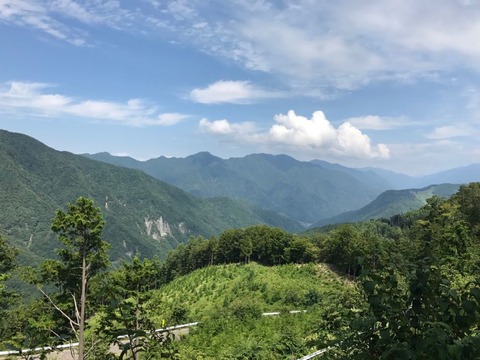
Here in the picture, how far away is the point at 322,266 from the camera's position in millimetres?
68375

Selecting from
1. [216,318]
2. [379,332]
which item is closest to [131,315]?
[379,332]

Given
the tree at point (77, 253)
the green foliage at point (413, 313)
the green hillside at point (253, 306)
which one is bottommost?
the green hillside at point (253, 306)

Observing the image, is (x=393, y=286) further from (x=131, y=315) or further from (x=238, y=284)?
(x=238, y=284)

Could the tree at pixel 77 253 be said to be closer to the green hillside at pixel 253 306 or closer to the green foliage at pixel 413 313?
the green hillside at pixel 253 306

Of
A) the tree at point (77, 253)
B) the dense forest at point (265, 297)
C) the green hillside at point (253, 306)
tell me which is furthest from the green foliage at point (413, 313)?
the tree at point (77, 253)

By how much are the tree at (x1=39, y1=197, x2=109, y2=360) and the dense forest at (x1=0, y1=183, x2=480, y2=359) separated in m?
0.05

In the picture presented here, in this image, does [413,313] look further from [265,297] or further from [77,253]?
[265,297]

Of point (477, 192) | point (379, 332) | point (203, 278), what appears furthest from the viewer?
point (203, 278)

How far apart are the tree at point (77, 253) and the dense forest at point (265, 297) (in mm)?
48

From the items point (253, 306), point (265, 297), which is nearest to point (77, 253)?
point (253, 306)

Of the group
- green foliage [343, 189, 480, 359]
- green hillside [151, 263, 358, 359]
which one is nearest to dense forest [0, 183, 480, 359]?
green foliage [343, 189, 480, 359]

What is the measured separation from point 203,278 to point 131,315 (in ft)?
217

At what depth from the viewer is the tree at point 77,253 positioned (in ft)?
49.9

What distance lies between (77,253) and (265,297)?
3935 centimetres
